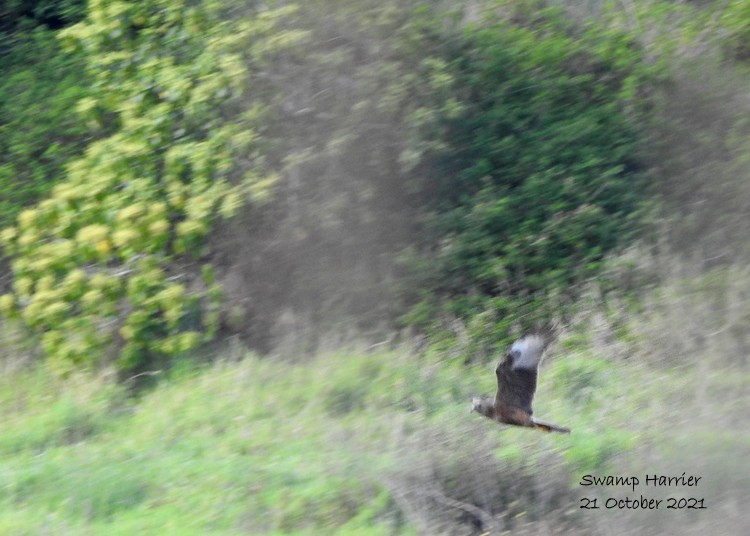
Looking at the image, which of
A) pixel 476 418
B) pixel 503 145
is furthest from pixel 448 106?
pixel 476 418

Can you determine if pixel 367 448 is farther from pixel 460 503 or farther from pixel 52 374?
pixel 52 374

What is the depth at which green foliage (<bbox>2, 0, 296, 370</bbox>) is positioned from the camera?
8109 millimetres

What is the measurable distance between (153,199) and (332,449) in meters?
3.20

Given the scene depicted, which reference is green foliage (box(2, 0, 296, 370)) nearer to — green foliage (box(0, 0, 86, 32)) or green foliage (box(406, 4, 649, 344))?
green foliage (box(406, 4, 649, 344))

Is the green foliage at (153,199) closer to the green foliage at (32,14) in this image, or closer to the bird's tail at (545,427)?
the green foliage at (32,14)

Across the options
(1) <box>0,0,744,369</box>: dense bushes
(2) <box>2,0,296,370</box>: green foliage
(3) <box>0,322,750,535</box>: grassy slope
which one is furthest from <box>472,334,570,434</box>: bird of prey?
(2) <box>2,0,296,370</box>: green foliage

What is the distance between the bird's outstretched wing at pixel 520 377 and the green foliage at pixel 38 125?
538 cm

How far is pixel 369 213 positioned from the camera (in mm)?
8398

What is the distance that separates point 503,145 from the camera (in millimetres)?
8555

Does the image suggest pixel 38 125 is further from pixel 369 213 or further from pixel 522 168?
pixel 522 168

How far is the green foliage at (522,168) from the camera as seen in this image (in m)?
8.25

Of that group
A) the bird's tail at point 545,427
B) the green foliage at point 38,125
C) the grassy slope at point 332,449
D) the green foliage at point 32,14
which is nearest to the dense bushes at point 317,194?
the grassy slope at point 332,449

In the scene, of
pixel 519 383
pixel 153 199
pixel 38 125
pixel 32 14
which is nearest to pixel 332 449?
pixel 519 383

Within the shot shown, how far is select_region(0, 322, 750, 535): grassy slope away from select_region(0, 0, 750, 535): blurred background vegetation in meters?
0.05
